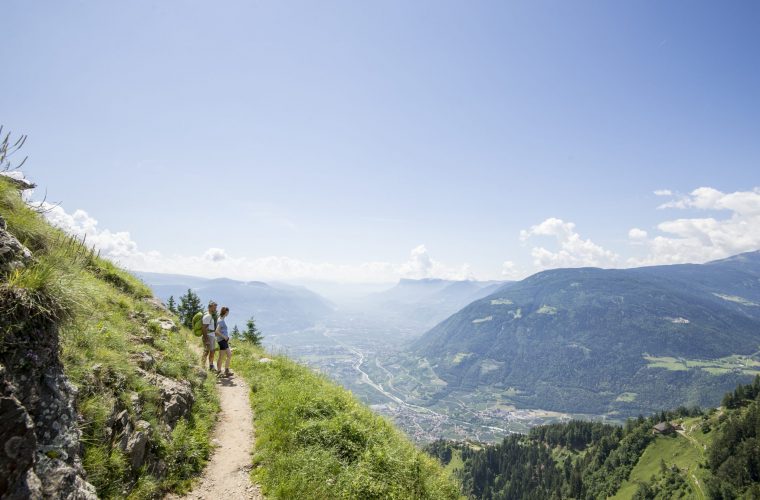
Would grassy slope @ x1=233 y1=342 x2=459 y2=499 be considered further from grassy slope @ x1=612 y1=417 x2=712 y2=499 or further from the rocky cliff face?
grassy slope @ x1=612 y1=417 x2=712 y2=499

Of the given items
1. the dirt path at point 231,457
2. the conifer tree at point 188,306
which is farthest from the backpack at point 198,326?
the conifer tree at point 188,306

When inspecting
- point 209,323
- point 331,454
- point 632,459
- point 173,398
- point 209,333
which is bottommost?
point 632,459

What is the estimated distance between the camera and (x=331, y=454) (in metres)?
10.2

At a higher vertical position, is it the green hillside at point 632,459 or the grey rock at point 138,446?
the grey rock at point 138,446

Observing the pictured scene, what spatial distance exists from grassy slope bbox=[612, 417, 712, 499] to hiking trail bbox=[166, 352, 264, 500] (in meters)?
170

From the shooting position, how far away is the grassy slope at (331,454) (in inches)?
358

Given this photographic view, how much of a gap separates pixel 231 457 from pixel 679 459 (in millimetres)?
189735

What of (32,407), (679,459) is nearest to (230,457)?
(32,407)

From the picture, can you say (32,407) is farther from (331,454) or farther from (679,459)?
(679,459)

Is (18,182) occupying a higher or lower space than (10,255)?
higher

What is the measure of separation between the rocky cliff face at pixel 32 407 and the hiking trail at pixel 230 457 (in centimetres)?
407

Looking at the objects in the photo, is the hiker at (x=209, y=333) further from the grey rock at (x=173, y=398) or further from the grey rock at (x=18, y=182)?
the grey rock at (x=18, y=182)

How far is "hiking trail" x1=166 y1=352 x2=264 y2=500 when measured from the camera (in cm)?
870

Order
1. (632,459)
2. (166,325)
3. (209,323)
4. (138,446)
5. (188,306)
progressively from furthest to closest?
(632,459), (188,306), (209,323), (166,325), (138,446)
